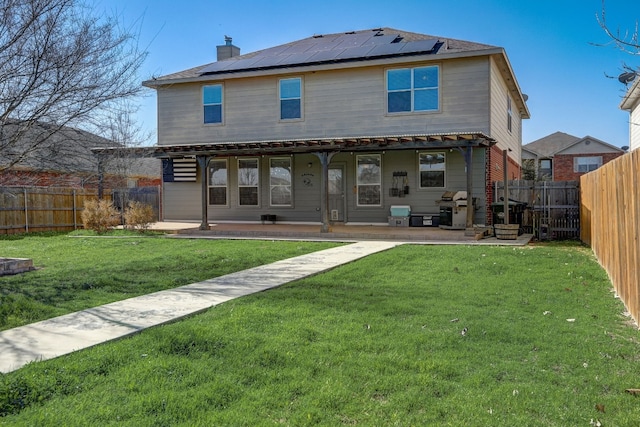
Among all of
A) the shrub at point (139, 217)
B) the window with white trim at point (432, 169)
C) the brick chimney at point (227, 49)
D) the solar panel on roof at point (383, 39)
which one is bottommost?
the shrub at point (139, 217)

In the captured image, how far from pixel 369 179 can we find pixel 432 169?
207 centimetres

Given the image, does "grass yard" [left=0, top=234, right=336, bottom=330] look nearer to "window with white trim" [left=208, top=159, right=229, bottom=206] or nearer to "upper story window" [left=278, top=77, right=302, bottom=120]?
"window with white trim" [left=208, top=159, right=229, bottom=206]

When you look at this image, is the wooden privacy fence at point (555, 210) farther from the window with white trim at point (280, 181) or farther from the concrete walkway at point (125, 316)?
the concrete walkway at point (125, 316)

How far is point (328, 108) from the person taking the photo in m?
17.0

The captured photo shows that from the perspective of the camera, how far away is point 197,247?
39.6 feet

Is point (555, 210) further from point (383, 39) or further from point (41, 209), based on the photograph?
point (41, 209)

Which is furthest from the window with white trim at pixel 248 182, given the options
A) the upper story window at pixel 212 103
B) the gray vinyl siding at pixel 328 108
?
the upper story window at pixel 212 103

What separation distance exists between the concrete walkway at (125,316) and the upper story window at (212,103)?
441 inches

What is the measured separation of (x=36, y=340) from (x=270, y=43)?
741 inches

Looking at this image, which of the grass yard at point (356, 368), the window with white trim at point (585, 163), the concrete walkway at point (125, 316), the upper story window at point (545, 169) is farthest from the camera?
the upper story window at point (545, 169)

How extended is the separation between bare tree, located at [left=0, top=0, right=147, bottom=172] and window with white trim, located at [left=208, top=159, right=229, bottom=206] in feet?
35.0

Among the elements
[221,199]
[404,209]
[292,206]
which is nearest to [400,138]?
[404,209]

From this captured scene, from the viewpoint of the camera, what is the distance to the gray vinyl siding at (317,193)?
15.7 meters

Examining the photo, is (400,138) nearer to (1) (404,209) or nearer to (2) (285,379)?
(1) (404,209)
